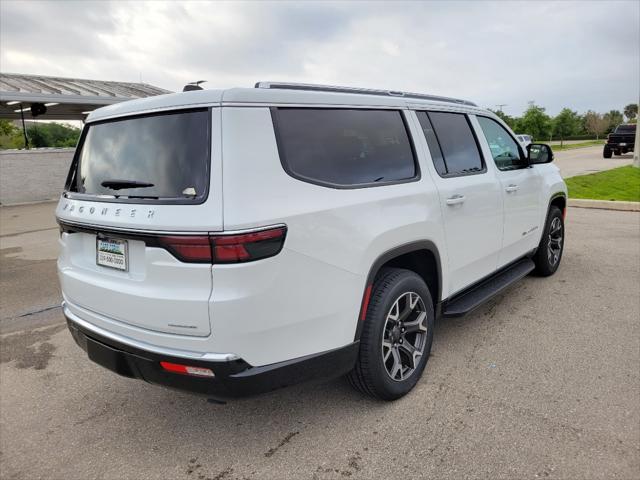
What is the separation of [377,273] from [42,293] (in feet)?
15.2

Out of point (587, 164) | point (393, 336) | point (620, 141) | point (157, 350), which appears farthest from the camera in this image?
point (620, 141)

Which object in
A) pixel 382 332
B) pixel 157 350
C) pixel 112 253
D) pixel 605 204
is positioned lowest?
pixel 605 204

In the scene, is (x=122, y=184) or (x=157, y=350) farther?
(x=122, y=184)

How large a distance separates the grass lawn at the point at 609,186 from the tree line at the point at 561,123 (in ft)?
67.5

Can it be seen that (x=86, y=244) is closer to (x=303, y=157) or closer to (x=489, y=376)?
(x=303, y=157)

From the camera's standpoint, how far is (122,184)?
8.06ft

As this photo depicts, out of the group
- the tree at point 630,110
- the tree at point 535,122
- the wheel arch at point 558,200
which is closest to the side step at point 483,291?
the wheel arch at point 558,200

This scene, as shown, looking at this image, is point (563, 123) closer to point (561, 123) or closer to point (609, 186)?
point (561, 123)

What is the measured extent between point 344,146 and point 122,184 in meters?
1.24

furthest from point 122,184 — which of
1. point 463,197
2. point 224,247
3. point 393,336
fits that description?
point 463,197

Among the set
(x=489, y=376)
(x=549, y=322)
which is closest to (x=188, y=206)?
(x=489, y=376)

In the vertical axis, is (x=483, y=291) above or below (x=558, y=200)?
below

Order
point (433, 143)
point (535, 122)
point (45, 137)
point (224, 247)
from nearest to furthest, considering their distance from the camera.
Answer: point (224, 247) → point (433, 143) → point (45, 137) → point (535, 122)

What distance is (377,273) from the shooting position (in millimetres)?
2863
